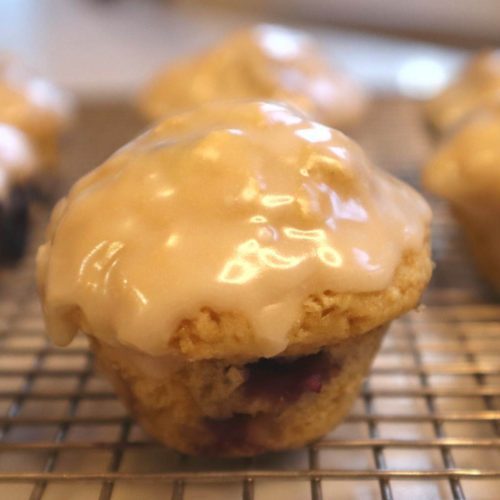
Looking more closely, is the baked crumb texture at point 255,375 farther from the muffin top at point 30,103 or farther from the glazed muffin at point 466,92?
the muffin top at point 30,103

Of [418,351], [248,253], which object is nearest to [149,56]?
[418,351]

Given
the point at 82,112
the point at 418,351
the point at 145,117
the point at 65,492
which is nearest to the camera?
the point at 65,492

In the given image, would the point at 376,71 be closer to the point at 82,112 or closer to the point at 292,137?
the point at 82,112

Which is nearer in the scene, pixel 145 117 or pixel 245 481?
pixel 245 481

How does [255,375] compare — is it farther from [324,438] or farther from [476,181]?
[476,181]

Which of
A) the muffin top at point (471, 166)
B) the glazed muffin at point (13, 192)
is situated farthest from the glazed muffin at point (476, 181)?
the glazed muffin at point (13, 192)

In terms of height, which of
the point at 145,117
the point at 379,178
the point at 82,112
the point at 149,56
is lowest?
the point at 149,56
